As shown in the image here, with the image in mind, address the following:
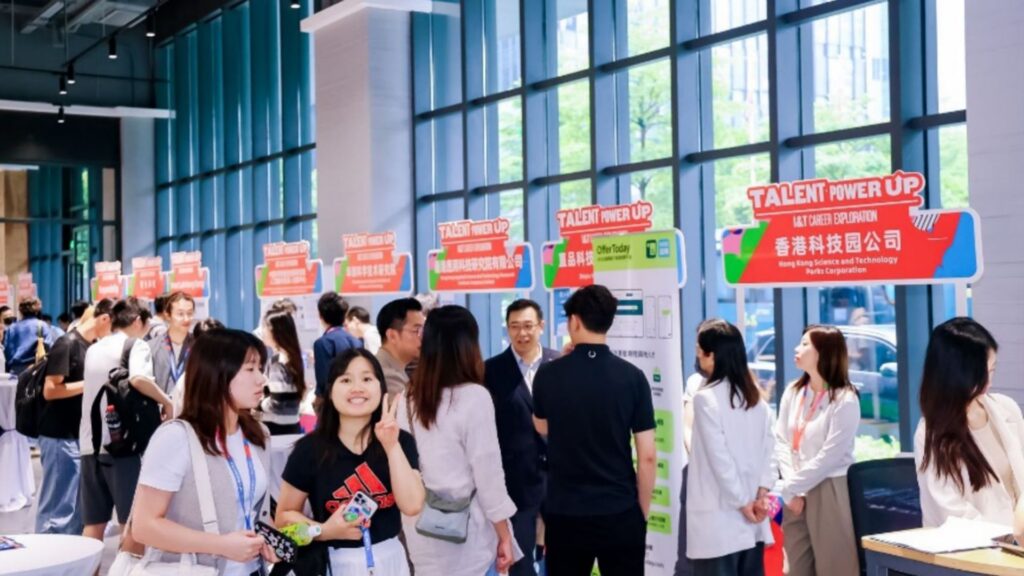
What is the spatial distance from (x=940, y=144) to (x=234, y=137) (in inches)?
422

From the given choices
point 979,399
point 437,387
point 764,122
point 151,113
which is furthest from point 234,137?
point 979,399

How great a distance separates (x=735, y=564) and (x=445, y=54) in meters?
7.88

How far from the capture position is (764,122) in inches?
298

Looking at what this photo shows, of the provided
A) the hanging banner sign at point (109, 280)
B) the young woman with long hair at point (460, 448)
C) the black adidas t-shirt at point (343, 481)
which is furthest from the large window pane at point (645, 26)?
the hanging banner sign at point (109, 280)

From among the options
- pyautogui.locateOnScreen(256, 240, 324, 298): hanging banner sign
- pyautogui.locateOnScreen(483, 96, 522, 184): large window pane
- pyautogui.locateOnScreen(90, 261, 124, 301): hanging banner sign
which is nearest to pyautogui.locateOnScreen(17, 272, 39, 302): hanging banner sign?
pyautogui.locateOnScreen(90, 261, 124, 301): hanging banner sign

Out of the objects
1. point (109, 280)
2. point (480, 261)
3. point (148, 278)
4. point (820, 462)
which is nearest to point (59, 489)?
point (480, 261)

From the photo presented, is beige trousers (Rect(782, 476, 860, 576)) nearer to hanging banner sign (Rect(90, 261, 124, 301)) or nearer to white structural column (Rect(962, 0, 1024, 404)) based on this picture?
white structural column (Rect(962, 0, 1024, 404))

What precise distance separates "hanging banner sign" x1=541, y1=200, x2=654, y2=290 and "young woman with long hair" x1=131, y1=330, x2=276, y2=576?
3.65 m

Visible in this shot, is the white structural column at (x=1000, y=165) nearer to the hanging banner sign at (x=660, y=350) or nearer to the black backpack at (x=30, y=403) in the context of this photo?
the hanging banner sign at (x=660, y=350)

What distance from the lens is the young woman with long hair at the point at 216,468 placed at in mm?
2557

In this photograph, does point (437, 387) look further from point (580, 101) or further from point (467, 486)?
point (580, 101)

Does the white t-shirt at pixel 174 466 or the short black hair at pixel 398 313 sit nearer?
the white t-shirt at pixel 174 466

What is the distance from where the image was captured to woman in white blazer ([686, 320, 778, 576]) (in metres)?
4.19

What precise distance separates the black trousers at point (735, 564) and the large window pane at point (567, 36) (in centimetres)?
555
